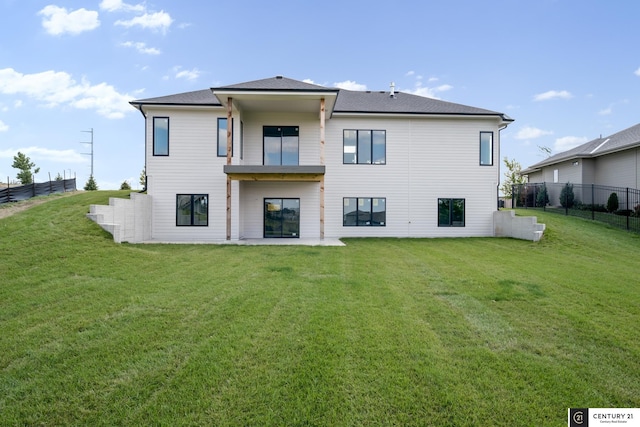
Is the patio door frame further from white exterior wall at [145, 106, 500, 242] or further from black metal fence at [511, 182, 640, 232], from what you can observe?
black metal fence at [511, 182, 640, 232]

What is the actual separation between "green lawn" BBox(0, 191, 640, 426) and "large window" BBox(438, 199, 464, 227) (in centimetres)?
831

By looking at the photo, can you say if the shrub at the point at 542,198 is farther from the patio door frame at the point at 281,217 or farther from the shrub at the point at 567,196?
the patio door frame at the point at 281,217

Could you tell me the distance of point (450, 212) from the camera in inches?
653

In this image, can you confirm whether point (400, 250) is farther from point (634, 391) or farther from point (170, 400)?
point (170, 400)

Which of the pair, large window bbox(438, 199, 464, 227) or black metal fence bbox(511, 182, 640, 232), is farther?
black metal fence bbox(511, 182, 640, 232)

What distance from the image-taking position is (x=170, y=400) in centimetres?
274

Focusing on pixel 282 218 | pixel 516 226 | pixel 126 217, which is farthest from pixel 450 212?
pixel 126 217

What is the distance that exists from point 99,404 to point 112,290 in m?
3.92

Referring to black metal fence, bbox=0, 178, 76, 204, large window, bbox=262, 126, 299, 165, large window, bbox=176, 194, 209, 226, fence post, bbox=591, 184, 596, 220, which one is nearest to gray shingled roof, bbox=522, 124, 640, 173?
fence post, bbox=591, 184, 596, 220

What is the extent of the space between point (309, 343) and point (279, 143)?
13.4 metres

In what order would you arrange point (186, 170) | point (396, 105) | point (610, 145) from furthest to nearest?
point (610, 145) → point (396, 105) → point (186, 170)

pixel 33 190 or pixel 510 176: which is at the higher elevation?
pixel 510 176

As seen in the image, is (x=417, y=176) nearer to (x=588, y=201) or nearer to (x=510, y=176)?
(x=588, y=201)

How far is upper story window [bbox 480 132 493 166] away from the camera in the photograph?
54.4 feet
